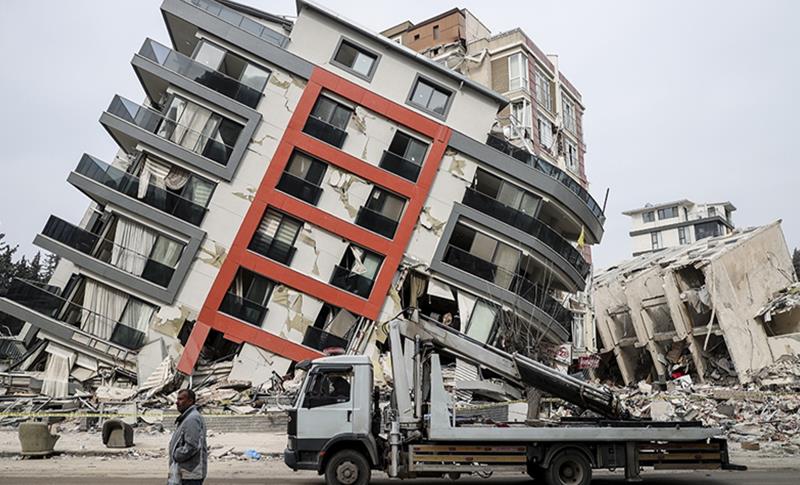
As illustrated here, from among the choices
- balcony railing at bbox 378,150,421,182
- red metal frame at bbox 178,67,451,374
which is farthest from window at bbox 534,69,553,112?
balcony railing at bbox 378,150,421,182

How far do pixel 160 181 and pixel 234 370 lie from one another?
8995mm

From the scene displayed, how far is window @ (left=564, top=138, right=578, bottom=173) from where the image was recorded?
45.8 metres

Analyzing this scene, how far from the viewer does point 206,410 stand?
21.6 m

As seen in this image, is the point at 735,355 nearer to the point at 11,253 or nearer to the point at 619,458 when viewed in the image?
the point at 619,458

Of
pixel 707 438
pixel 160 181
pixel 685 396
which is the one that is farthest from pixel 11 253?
pixel 707 438

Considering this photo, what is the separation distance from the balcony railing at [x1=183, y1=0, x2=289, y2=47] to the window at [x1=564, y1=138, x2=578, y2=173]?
25.5m

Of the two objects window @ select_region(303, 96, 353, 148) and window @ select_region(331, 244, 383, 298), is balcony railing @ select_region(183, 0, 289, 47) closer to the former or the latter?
window @ select_region(303, 96, 353, 148)

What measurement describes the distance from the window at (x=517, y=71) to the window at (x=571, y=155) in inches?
308

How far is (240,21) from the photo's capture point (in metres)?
27.6

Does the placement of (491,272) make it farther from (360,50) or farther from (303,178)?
(360,50)

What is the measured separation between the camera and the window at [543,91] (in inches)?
1687

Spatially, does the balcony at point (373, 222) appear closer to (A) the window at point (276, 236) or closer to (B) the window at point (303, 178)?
(B) the window at point (303, 178)

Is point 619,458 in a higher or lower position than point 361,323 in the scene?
lower

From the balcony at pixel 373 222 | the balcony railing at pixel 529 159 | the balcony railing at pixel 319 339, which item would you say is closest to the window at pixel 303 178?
the balcony at pixel 373 222
